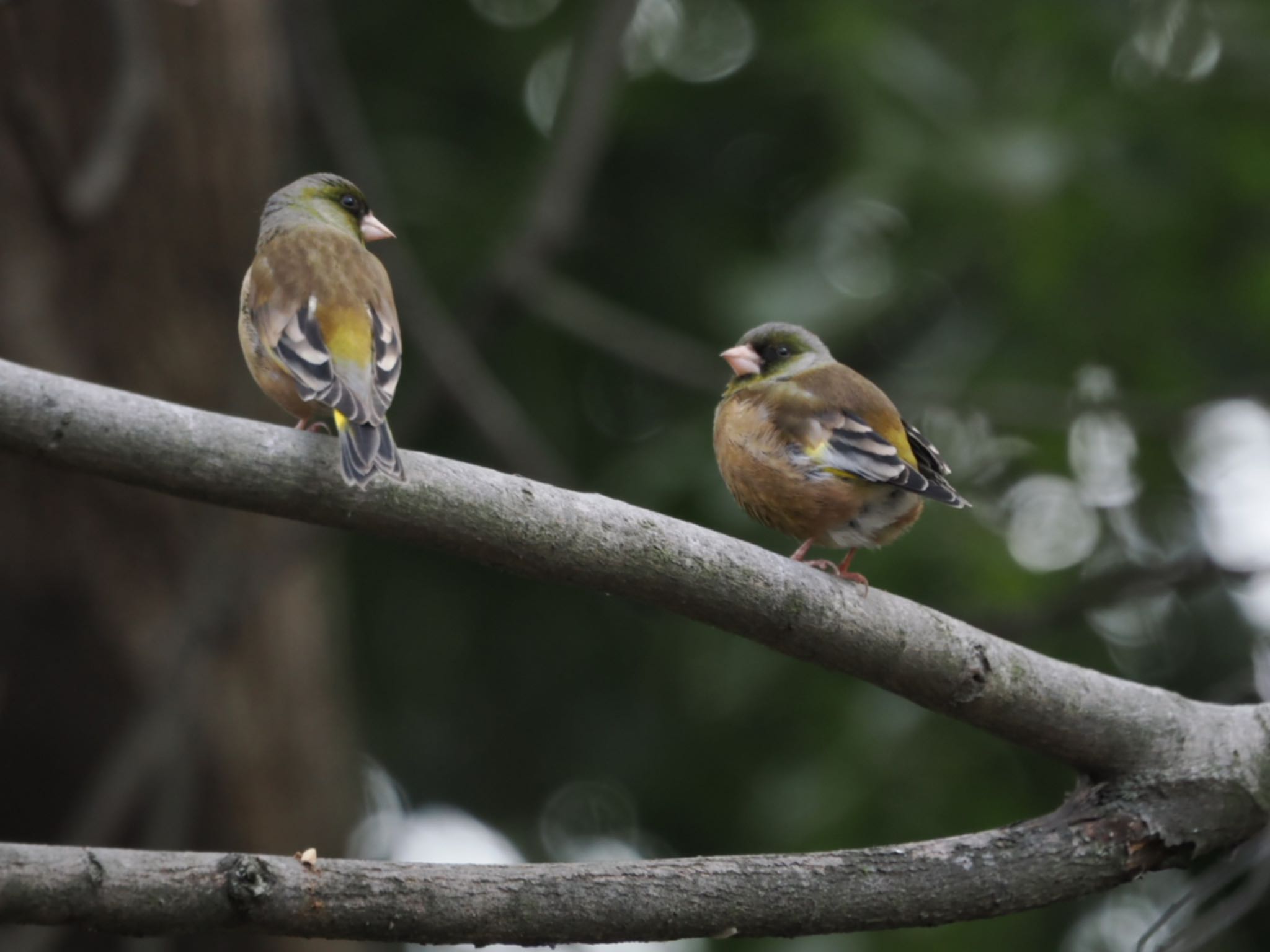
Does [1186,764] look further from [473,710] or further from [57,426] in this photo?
[473,710]

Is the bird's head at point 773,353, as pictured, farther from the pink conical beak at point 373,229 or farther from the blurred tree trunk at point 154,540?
the blurred tree trunk at point 154,540

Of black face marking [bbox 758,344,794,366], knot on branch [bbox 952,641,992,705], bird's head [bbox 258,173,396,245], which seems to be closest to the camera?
knot on branch [bbox 952,641,992,705]

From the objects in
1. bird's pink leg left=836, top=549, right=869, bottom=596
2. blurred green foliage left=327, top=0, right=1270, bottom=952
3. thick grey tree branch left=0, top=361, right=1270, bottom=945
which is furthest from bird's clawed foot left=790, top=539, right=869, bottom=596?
blurred green foliage left=327, top=0, right=1270, bottom=952

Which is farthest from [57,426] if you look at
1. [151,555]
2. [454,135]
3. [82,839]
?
[454,135]

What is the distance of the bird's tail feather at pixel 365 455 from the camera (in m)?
2.87

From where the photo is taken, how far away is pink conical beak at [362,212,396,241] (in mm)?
5324

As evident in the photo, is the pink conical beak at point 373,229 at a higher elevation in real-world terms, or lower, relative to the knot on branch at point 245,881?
higher

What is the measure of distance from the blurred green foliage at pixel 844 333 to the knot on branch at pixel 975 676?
198cm

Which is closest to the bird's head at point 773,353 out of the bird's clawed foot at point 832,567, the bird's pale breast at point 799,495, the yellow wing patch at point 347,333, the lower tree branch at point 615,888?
the bird's pale breast at point 799,495

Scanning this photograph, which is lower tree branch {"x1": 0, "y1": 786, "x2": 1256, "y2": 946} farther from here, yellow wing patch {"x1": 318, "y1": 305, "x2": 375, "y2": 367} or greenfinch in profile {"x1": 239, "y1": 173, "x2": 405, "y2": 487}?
yellow wing patch {"x1": 318, "y1": 305, "x2": 375, "y2": 367}

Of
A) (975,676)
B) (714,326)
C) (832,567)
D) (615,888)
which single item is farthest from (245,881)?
(714,326)

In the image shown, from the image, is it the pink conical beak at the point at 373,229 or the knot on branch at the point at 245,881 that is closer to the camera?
the knot on branch at the point at 245,881

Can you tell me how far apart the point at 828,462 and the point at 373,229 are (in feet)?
6.70

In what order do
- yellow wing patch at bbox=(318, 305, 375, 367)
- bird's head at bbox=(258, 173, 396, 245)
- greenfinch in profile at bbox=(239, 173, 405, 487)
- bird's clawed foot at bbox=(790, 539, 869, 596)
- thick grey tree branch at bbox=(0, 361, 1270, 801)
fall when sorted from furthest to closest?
bird's head at bbox=(258, 173, 396, 245) < yellow wing patch at bbox=(318, 305, 375, 367) < greenfinch in profile at bbox=(239, 173, 405, 487) < bird's clawed foot at bbox=(790, 539, 869, 596) < thick grey tree branch at bbox=(0, 361, 1270, 801)
